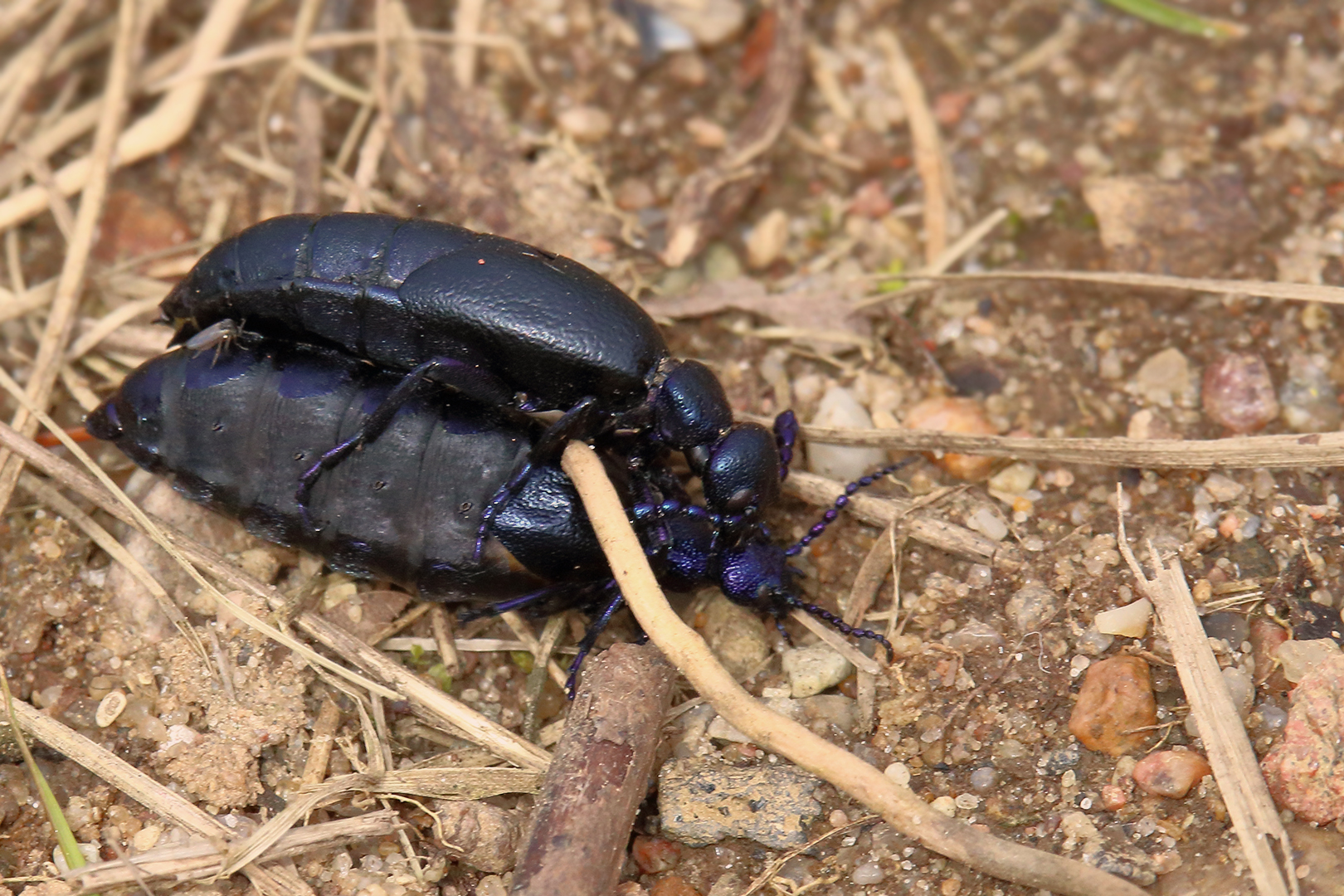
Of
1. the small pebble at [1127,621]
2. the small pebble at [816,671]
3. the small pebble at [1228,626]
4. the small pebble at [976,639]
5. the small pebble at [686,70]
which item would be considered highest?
the small pebble at [686,70]

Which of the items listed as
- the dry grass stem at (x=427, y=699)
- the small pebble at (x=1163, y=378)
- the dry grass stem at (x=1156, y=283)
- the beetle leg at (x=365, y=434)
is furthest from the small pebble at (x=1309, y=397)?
the beetle leg at (x=365, y=434)

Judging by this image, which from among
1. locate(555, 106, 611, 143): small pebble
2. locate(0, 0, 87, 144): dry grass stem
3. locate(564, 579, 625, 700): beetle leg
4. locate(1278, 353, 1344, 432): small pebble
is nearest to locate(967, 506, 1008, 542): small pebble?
locate(1278, 353, 1344, 432): small pebble

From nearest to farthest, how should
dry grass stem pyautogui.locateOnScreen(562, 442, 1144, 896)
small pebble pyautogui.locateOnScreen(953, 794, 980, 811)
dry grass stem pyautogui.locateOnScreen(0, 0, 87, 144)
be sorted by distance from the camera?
dry grass stem pyautogui.locateOnScreen(562, 442, 1144, 896) < small pebble pyautogui.locateOnScreen(953, 794, 980, 811) < dry grass stem pyautogui.locateOnScreen(0, 0, 87, 144)

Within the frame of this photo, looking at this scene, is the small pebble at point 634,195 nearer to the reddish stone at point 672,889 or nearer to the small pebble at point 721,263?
the small pebble at point 721,263

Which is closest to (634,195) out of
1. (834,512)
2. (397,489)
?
(834,512)

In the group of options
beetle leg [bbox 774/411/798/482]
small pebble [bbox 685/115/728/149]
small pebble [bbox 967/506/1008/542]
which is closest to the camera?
small pebble [bbox 967/506/1008/542]

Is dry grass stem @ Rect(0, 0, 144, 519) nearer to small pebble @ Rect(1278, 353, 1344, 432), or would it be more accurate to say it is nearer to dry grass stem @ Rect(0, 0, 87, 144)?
dry grass stem @ Rect(0, 0, 87, 144)
